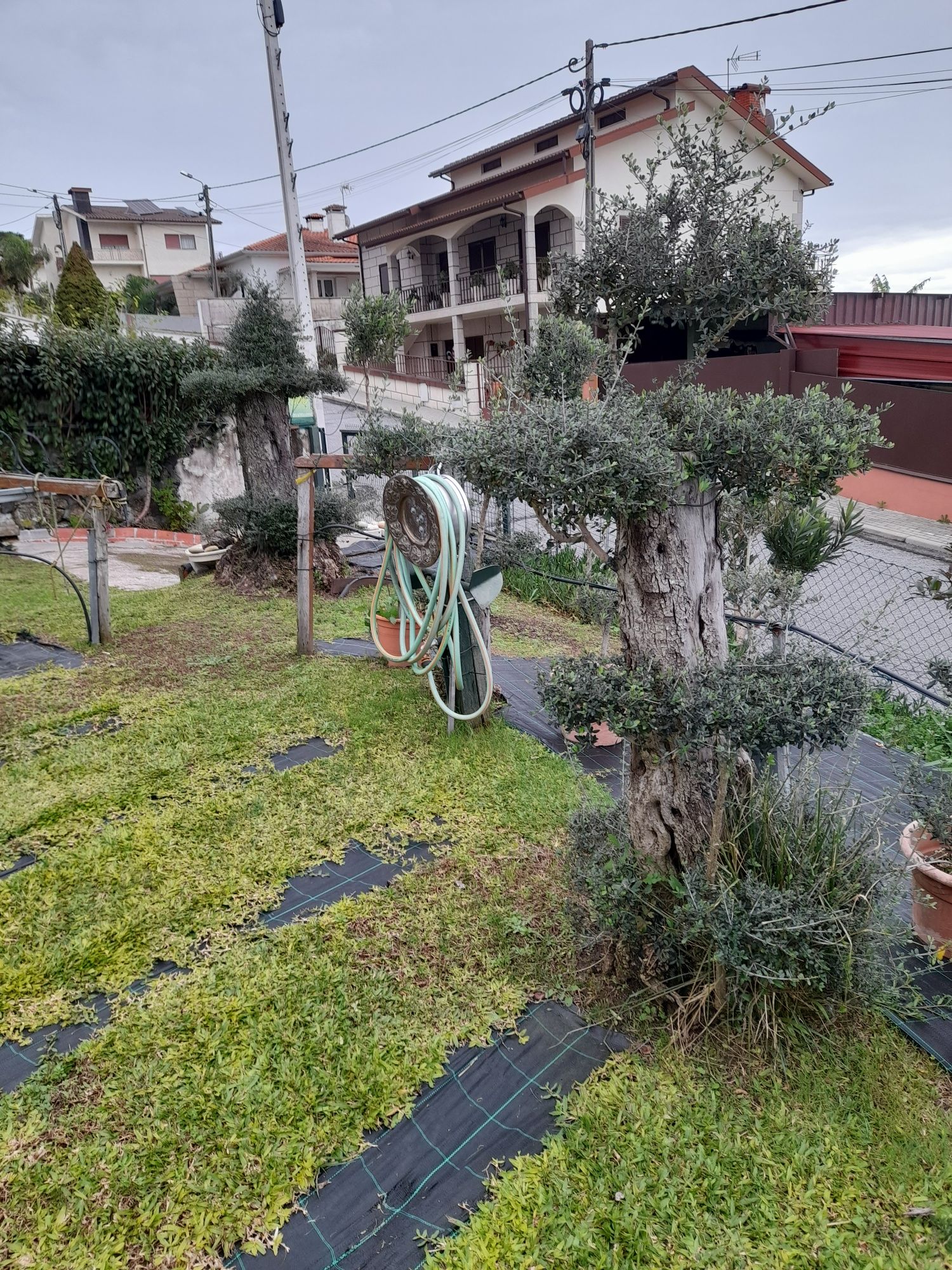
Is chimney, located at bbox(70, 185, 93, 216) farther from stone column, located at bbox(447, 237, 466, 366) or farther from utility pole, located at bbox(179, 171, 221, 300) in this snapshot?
stone column, located at bbox(447, 237, 466, 366)

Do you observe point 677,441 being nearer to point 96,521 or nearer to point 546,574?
point 96,521

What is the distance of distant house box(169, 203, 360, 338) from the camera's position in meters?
28.4

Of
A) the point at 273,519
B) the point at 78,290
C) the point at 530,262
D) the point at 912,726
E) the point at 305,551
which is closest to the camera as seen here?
the point at 912,726

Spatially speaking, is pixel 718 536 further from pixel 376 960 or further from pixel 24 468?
pixel 24 468

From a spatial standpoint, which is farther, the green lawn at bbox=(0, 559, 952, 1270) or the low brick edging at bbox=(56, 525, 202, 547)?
the low brick edging at bbox=(56, 525, 202, 547)

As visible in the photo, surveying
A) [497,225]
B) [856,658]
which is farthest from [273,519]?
[497,225]

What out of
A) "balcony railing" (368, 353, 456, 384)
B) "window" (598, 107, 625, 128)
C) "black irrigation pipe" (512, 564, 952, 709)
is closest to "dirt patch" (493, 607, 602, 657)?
"black irrigation pipe" (512, 564, 952, 709)

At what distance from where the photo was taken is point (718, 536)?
254 centimetres

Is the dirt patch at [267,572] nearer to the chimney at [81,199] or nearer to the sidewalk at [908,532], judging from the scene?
the sidewalk at [908,532]

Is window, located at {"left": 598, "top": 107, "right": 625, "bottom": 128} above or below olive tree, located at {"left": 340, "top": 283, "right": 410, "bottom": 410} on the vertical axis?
above

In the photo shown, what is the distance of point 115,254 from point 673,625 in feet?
140

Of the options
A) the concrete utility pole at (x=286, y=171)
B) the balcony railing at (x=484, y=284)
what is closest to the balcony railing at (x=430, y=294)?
the balcony railing at (x=484, y=284)

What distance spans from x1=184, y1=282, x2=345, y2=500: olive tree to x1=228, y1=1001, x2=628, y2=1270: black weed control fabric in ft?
23.4

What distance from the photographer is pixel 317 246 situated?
99.5 feet
